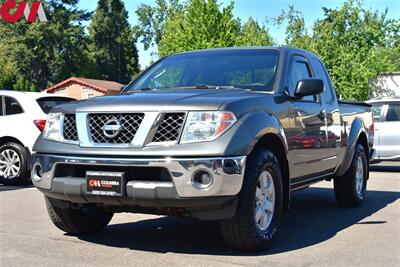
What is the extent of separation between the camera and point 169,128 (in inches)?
177

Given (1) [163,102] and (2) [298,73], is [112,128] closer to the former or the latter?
(1) [163,102]

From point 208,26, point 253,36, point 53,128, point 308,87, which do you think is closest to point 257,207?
point 308,87

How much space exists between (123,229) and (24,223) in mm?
1124

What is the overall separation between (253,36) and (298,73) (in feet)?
171

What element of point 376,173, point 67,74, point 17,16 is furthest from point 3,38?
point 376,173

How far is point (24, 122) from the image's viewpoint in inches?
383

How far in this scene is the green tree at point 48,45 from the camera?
197 feet

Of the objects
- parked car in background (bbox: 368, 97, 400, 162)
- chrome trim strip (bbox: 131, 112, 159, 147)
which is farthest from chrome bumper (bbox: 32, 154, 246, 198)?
parked car in background (bbox: 368, 97, 400, 162)

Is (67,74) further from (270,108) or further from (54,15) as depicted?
(270,108)

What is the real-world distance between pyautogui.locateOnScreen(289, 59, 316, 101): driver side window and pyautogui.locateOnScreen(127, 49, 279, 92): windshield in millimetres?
243

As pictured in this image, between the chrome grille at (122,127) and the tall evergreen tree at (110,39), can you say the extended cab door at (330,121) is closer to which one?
the chrome grille at (122,127)

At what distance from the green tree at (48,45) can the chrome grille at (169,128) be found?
5482 cm

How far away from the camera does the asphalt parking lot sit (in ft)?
15.3

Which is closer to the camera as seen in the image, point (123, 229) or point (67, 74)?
point (123, 229)
